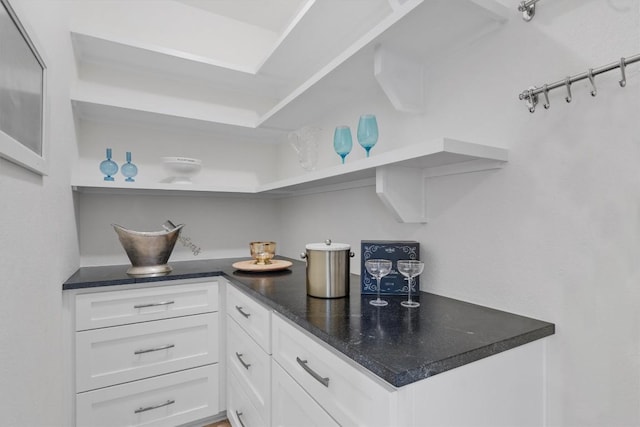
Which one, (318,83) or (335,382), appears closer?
(335,382)

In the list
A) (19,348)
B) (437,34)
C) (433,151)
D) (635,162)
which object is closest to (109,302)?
(19,348)

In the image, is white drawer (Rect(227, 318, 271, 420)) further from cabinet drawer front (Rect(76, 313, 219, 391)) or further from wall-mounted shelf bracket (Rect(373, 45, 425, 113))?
wall-mounted shelf bracket (Rect(373, 45, 425, 113))

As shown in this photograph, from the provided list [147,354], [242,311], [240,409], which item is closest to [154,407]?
[147,354]

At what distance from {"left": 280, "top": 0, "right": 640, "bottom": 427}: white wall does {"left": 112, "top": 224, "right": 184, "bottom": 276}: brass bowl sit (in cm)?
138

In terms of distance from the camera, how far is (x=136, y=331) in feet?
5.12

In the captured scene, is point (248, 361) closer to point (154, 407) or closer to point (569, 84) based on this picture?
point (154, 407)

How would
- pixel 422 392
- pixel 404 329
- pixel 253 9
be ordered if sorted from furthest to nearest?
pixel 253 9, pixel 404 329, pixel 422 392

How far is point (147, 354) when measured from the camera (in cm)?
158

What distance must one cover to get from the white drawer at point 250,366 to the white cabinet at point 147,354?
0.56 ft

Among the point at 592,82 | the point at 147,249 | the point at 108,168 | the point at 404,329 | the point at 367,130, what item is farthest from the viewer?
the point at 108,168

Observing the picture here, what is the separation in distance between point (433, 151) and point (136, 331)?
5.14 ft

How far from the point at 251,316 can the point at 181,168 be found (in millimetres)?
1097

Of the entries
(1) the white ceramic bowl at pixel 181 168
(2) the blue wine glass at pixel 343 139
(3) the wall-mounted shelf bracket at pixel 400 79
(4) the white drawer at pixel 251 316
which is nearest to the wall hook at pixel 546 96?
(3) the wall-mounted shelf bracket at pixel 400 79

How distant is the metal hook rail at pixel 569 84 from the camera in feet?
2.37
